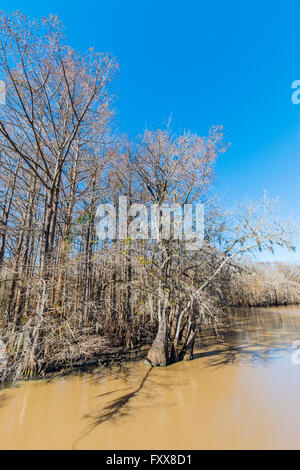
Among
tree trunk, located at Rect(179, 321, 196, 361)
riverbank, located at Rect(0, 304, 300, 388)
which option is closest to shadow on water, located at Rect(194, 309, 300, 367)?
tree trunk, located at Rect(179, 321, 196, 361)

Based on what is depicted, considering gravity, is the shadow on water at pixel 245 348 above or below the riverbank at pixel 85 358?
below

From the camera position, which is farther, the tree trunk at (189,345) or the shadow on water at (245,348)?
the shadow on water at (245,348)

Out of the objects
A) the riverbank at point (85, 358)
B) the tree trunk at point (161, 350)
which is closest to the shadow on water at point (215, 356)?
the tree trunk at point (161, 350)

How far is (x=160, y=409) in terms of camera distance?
4980mm

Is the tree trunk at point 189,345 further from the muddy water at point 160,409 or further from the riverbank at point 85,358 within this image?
the riverbank at point 85,358

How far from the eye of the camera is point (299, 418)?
466cm

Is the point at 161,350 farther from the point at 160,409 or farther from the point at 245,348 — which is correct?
the point at 245,348

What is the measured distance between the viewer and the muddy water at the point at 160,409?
12.8 feet

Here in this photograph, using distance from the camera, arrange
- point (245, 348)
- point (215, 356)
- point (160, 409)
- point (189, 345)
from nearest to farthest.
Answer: point (160, 409)
point (189, 345)
point (215, 356)
point (245, 348)

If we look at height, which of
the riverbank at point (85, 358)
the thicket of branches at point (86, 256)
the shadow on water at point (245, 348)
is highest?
the thicket of branches at point (86, 256)

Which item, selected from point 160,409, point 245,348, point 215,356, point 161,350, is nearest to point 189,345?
point 161,350
